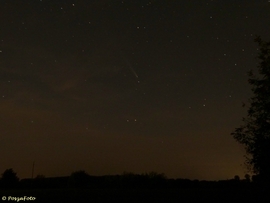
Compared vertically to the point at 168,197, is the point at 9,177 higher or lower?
higher

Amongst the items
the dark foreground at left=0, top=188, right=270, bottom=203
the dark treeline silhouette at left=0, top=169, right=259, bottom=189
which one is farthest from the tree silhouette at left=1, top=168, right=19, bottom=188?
the dark foreground at left=0, top=188, right=270, bottom=203

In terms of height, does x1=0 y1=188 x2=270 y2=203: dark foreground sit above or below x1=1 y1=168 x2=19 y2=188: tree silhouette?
below

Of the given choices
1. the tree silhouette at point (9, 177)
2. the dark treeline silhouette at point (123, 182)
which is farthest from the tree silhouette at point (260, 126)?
the tree silhouette at point (9, 177)

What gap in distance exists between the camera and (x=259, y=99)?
17.2 meters

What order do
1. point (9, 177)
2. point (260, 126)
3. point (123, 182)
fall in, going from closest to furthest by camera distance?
1. point (260, 126)
2. point (123, 182)
3. point (9, 177)

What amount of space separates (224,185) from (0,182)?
2680 centimetres

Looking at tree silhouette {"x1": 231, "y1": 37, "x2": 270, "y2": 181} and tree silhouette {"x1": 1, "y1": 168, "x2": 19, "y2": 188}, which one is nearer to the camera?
tree silhouette {"x1": 231, "y1": 37, "x2": 270, "y2": 181}

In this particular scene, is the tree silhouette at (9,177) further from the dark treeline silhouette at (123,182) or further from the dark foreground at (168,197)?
the dark foreground at (168,197)

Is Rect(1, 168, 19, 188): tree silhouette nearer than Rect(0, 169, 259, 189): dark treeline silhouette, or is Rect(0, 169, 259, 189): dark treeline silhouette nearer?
Rect(0, 169, 259, 189): dark treeline silhouette

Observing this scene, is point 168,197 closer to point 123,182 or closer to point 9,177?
point 123,182

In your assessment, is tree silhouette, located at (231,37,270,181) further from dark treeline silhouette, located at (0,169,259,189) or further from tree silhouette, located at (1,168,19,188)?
tree silhouette, located at (1,168,19,188)

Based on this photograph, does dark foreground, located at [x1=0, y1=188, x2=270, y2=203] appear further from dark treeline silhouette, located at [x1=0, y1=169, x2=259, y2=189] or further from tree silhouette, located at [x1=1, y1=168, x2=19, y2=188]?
tree silhouette, located at [x1=1, y1=168, x2=19, y2=188]

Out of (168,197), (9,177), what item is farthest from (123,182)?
(9,177)

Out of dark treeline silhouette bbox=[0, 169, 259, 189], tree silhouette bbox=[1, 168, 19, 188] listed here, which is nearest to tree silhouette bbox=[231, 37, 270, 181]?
dark treeline silhouette bbox=[0, 169, 259, 189]
